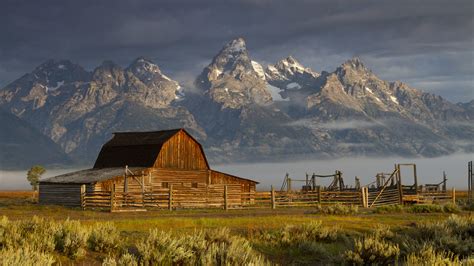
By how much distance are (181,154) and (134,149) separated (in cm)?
505

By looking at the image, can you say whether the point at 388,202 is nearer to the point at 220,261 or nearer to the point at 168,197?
the point at 168,197

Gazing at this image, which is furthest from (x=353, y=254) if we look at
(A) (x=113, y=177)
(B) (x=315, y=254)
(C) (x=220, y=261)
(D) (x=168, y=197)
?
(A) (x=113, y=177)

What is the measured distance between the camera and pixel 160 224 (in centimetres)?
2636

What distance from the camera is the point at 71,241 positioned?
16609 millimetres

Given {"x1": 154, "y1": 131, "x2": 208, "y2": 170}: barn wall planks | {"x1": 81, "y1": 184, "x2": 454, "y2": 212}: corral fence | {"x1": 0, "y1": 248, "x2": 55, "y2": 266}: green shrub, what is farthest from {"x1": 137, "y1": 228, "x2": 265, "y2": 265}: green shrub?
{"x1": 154, "y1": 131, "x2": 208, "y2": 170}: barn wall planks

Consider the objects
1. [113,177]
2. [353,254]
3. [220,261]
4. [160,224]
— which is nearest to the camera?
[220,261]

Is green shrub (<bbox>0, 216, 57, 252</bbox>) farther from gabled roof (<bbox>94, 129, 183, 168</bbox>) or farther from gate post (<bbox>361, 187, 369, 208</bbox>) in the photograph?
gabled roof (<bbox>94, 129, 183, 168</bbox>)

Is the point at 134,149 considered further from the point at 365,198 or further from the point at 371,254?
the point at 371,254

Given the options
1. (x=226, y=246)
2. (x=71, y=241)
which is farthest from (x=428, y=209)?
(x=71, y=241)

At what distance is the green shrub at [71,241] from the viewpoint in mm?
16266

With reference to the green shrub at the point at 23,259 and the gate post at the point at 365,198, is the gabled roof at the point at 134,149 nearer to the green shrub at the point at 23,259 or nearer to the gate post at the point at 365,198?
the gate post at the point at 365,198

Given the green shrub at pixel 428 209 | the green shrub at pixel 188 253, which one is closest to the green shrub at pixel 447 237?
the green shrub at pixel 188 253

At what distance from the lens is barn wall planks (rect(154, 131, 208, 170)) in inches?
2349

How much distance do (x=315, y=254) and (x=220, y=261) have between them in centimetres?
560
